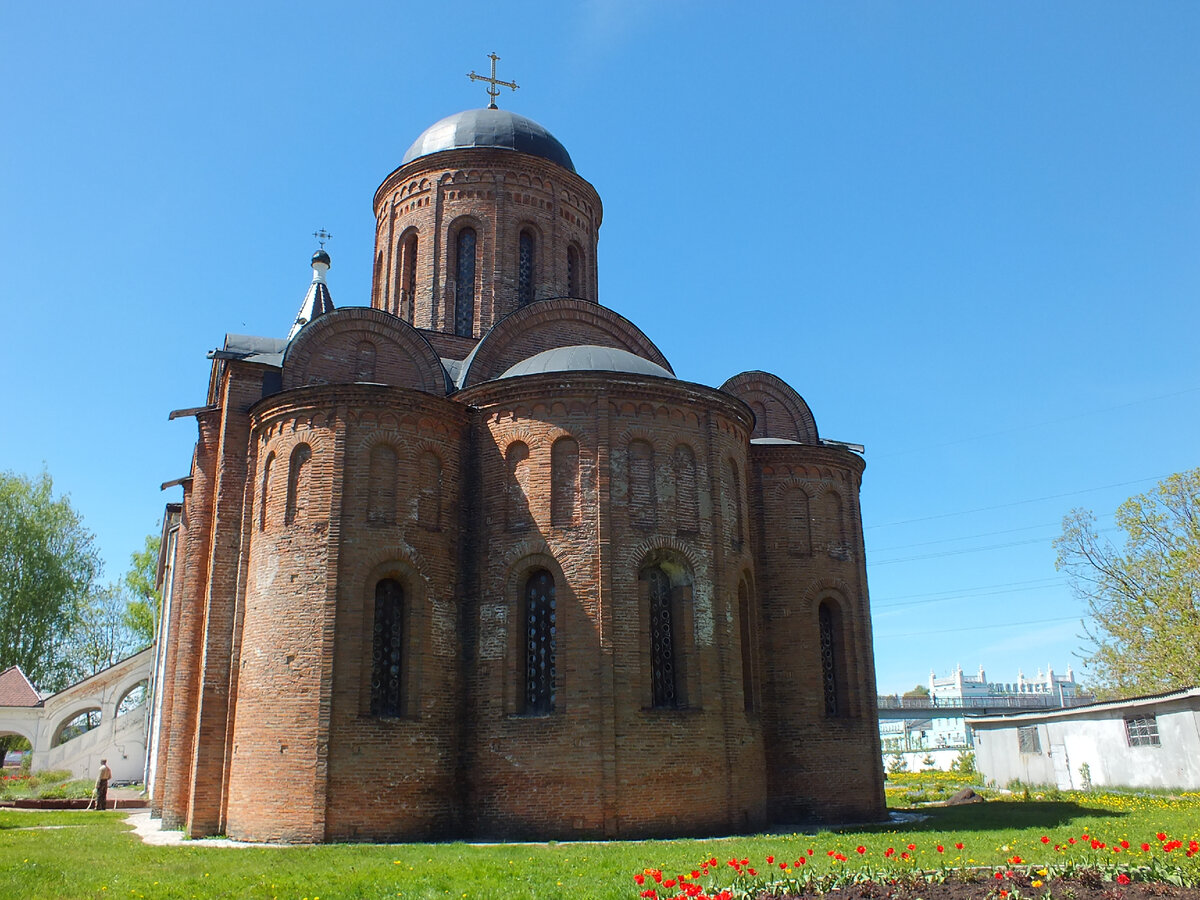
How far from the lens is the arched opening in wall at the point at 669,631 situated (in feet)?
43.9

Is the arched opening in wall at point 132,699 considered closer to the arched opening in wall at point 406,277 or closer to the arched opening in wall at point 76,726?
the arched opening in wall at point 76,726

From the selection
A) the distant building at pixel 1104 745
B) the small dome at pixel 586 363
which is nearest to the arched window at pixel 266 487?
the small dome at pixel 586 363

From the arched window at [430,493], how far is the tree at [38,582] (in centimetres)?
2547

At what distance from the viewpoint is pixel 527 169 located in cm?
1992

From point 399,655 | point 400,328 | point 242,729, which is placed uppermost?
point 400,328

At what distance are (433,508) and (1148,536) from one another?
61.5 ft

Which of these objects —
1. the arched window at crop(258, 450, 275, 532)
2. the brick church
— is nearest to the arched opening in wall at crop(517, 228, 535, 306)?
the brick church

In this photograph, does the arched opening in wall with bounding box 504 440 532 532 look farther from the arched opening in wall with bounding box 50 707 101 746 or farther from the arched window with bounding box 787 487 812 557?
the arched opening in wall with bounding box 50 707 101 746

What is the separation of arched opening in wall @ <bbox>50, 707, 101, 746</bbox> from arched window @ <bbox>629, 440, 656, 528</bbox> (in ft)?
78.6

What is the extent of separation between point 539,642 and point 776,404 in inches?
313

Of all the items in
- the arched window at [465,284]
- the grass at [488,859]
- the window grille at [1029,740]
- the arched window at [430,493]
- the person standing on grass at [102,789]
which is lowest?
the grass at [488,859]

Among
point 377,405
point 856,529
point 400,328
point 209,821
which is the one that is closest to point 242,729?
point 209,821

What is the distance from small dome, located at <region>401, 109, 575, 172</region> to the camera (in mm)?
20062

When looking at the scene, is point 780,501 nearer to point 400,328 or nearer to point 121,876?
point 400,328
